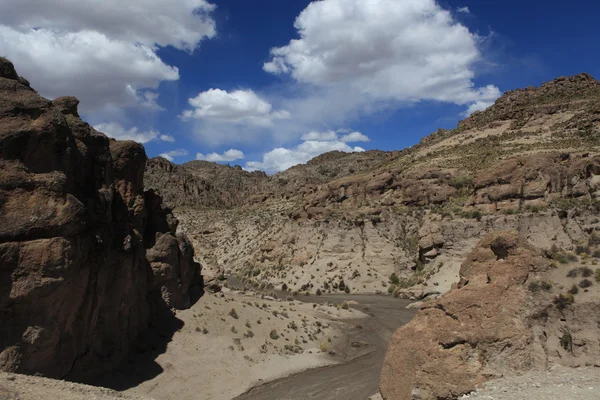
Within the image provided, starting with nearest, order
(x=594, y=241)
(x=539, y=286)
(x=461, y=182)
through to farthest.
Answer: (x=539, y=286), (x=594, y=241), (x=461, y=182)

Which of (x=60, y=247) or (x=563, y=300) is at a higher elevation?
(x=60, y=247)

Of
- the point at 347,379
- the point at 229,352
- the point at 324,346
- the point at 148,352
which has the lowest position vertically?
the point at 347,379

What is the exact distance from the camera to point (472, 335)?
34.1ft

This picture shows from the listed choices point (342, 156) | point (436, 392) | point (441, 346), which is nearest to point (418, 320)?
point (441, 346)

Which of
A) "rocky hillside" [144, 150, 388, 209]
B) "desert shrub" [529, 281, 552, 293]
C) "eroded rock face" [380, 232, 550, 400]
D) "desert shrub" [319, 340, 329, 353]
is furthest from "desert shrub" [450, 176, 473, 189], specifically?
"desert shrub" [529, 281, 552, 293]

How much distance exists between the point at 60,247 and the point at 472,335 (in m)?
12.4

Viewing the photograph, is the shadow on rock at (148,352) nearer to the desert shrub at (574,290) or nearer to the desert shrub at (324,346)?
the desert shrub at (324,346)

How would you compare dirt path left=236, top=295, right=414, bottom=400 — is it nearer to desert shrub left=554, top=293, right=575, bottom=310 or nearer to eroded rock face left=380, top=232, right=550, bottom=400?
eroded rock face left=380, top=232, right=550, bottom=400

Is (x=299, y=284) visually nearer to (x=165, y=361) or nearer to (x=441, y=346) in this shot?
(x=165, y=361)

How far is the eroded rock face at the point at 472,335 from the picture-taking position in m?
9.97

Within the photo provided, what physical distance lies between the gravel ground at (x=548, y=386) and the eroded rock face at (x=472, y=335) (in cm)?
35

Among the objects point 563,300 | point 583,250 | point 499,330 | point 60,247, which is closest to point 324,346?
point 60,247

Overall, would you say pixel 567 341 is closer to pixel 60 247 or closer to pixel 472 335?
pixel 472 335

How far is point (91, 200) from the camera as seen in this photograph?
17031 millimetres
